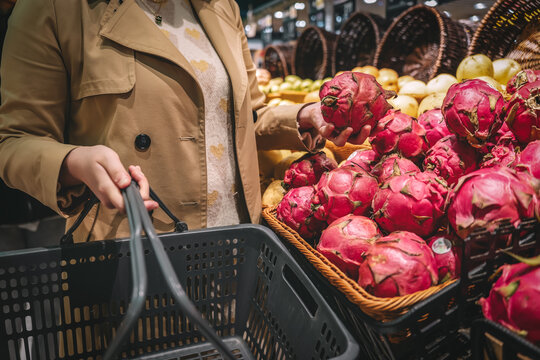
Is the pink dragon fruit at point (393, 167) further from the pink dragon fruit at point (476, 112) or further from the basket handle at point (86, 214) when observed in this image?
the basket handle at point (86, 214)

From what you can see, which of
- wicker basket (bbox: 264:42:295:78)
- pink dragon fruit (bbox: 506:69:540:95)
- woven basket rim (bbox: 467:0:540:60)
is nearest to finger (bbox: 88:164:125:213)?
pink dragon fruit (bbox: 506:69:540:95)

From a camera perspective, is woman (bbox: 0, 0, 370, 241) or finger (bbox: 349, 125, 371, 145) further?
finger (bbox: 349, 125, 371, 145)

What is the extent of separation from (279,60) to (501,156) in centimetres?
416

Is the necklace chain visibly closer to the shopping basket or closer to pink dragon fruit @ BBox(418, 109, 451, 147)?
the shopping basket

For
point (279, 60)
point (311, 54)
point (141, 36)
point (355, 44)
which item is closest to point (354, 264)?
point (141, 36)

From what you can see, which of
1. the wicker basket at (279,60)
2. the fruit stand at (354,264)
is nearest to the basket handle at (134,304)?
the fruit stand at (354,264)

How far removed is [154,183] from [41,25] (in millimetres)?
528

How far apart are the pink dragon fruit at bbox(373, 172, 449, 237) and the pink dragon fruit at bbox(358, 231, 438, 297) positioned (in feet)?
0.30

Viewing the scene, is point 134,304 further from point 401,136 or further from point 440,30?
point 440,30

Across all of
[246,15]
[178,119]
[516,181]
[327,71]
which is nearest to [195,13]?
[178,119]

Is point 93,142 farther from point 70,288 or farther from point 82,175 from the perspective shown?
point 70,288

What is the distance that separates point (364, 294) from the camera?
71cm

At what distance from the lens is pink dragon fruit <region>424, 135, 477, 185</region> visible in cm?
98

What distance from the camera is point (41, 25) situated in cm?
97
